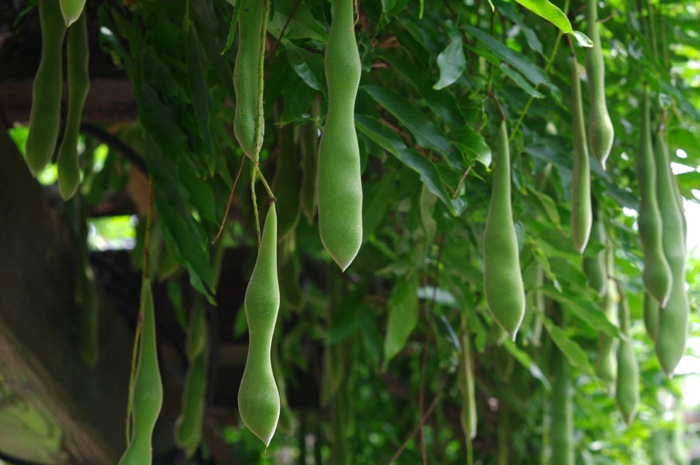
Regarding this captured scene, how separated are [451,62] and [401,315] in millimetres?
574

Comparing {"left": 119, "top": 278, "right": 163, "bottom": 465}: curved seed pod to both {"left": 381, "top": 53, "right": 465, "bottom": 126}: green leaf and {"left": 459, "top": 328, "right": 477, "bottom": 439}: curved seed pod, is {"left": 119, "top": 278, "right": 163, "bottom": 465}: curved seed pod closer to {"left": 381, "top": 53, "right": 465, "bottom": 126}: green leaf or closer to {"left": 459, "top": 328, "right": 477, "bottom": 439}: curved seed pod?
{"left": 381, "top": 53, "right": 465, "bottom": 126}: green leaf

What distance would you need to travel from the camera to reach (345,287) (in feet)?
6.67

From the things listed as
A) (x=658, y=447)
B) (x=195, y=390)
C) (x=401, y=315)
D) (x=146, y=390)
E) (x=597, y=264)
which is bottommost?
(x=658, y=447)

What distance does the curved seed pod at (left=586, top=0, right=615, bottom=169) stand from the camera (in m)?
1.01

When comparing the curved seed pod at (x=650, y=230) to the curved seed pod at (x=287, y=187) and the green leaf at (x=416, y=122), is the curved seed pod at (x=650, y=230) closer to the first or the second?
the green leaf at (x=416, y=122)

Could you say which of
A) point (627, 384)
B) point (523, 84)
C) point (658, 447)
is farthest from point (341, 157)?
point (658, 447)

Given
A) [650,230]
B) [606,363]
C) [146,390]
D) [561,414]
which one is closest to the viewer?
[146,390]

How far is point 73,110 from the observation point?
3.63ft

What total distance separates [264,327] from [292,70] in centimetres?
36

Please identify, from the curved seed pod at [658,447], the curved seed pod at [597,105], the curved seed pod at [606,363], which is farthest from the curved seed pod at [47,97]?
the curved seed pod at [658,447]

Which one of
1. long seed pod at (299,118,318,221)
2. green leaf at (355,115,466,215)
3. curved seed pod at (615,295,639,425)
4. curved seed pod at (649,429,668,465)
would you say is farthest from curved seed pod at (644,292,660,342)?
curved seed pod at (649,429,668,465)

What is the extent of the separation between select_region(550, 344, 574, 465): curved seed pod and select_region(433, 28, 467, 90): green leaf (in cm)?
77

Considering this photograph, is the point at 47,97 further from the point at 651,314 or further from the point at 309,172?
the point at 651,314

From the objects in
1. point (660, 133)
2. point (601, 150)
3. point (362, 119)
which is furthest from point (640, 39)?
point (362, 119)
